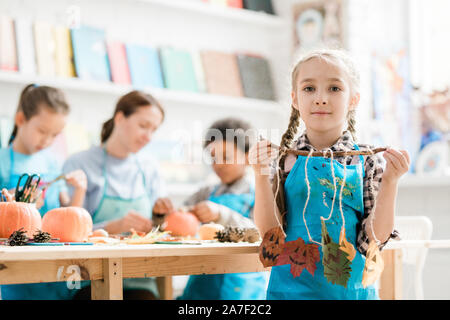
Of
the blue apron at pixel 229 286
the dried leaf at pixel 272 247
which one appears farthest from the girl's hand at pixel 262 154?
the blue apron at pixel 229 286

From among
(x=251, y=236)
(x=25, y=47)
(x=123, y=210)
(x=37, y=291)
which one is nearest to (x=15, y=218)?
(x=251, y=236)

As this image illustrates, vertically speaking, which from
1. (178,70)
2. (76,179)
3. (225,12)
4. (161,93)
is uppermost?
(225,12)

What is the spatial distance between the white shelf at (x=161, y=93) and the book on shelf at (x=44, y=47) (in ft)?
0.19

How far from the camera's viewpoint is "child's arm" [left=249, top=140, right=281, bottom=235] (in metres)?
1.27

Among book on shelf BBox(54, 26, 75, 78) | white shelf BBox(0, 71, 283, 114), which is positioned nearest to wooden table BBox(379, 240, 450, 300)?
white shelf BBox(0, 71, 283, 114)

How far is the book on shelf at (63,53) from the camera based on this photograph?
2826mm

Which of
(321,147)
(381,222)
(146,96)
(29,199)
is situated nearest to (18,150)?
(146,96)

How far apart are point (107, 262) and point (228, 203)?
1.06 metres

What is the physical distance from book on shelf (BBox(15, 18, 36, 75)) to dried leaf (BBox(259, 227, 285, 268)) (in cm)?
185

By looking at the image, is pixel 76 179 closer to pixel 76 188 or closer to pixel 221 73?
pixel 76 188

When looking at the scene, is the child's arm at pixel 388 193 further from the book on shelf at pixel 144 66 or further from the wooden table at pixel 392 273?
the book on shelf at pixel 144 66

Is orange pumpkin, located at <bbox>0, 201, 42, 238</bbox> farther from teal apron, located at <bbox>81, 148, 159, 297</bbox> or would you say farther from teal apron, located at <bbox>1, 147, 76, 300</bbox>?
teal apron, located at <bbox>81, 148, 159, 297</bbox>

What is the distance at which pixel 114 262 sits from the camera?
49.1 inches

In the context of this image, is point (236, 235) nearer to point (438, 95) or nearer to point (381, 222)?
point (381, 222)
